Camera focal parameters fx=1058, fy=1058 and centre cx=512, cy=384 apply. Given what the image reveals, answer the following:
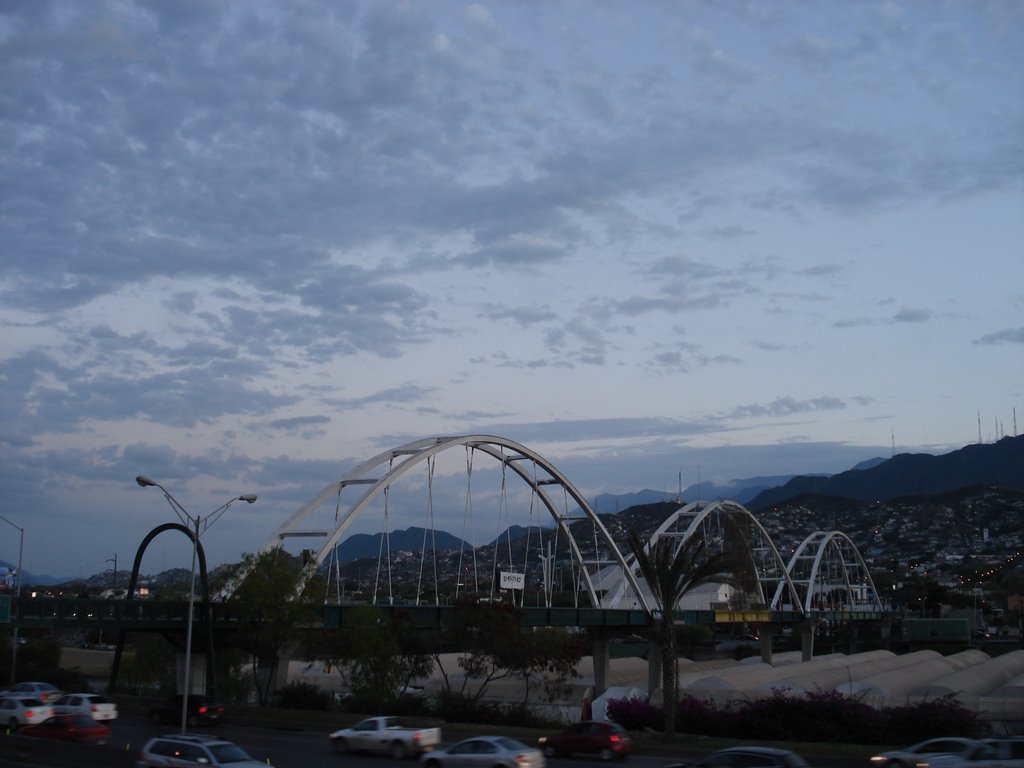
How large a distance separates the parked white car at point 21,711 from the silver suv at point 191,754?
621 inches

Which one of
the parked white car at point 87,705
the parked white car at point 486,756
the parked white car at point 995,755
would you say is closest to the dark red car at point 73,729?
the parked white car at point 87,705

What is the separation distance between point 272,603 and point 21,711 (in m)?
16.6

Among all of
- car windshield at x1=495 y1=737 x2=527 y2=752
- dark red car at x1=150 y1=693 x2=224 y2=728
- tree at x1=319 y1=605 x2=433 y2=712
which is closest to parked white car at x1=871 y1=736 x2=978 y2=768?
car windshield at x1=495 y1=737 x2=527 y2=752

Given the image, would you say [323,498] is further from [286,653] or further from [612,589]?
[612,589]

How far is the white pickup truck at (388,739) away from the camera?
1486 inches

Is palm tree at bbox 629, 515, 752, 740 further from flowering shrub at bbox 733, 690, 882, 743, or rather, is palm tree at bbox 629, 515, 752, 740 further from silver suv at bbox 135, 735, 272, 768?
silver suv at bbox 135, 735, 272, 768

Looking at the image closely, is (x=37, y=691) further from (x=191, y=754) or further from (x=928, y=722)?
(x=928, y=722)

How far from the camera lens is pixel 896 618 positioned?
612 ft

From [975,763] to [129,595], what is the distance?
5223 cm

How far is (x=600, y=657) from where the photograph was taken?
309ft

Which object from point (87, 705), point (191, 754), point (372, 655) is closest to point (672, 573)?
point (372, 655)

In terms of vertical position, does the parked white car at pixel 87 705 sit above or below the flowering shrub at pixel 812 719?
above

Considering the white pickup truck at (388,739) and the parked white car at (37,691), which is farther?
the parked white car at (37,691)

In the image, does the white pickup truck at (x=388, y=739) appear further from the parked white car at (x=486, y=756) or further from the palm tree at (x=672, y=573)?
the palm tree at (x=672, y=573)
